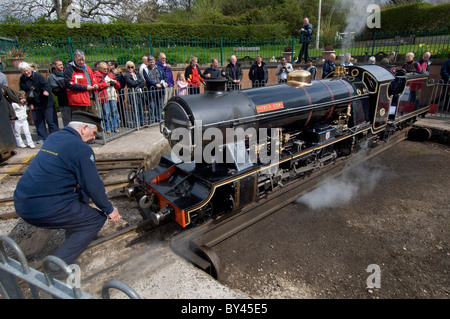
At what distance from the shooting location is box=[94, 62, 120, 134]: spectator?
7.84 metres

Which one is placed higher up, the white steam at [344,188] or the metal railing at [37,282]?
the metal railing at [37,282]

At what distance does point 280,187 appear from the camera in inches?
207

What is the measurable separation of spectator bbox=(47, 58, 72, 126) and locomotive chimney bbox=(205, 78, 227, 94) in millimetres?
4768

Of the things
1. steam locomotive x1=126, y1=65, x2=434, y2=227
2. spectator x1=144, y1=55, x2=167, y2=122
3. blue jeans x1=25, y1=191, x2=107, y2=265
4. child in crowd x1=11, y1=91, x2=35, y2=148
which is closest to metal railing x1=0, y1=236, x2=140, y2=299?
blue jeans x1=25, y1=191, x2=107, y2=265

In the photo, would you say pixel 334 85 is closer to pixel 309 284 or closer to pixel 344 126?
pixel 344 126

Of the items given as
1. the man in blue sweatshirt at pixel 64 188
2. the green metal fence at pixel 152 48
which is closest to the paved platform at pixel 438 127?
the green metal fence at pixel 152 48

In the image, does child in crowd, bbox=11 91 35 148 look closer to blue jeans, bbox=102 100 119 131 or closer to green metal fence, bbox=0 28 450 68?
blue jeans, bbox=102 100 119 131

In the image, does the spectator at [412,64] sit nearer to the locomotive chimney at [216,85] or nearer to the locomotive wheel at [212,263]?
the locomotive chimney at [216,85]

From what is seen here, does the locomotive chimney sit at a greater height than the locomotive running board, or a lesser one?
greater

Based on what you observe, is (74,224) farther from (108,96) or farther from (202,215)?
(108,96)

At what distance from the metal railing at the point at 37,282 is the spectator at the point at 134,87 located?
6.67 m

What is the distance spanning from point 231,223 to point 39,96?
6.42 m

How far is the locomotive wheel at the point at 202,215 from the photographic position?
13.2 feet

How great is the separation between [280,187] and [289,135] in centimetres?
103
